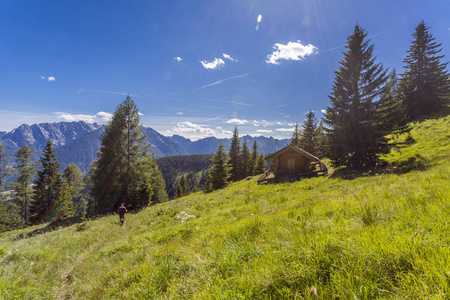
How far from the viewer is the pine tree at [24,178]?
103 ft

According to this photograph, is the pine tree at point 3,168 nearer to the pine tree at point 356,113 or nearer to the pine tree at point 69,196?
the pine tree at point 69,196

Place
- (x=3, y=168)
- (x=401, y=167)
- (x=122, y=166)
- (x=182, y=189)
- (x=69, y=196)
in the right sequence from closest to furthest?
(x=401, y=167), (x=122, y=166), (x=3, y=168), (x=69, y=196), (x=182, y=189)

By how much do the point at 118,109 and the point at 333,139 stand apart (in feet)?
95.0

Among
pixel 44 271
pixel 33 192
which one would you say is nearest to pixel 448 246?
pixel 44 271

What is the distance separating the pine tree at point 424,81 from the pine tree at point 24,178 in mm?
67520

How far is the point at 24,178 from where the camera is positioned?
105ft

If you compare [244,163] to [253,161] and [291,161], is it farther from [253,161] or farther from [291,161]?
[291,161]

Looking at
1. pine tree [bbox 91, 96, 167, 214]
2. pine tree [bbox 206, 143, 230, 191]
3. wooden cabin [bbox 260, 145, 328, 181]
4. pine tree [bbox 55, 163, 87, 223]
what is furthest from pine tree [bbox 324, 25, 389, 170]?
pine tree [bbox 55, 163, 87, 223]

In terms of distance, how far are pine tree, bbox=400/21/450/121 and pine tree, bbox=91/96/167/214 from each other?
4273 cm

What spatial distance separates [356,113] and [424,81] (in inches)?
958

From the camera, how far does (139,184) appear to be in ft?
83.1

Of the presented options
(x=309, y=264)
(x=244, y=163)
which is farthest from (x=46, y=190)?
(x=309, y=264)

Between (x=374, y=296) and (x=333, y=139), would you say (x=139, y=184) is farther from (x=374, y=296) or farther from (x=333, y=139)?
(x=374, y=296)

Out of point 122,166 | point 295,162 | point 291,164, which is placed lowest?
point 122,166
